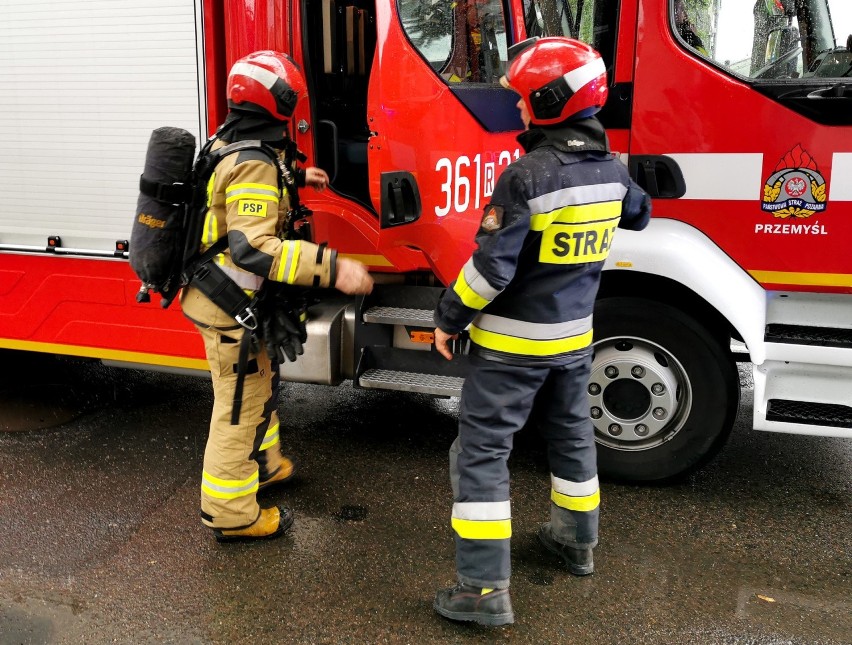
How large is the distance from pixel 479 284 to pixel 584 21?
5.30 feet

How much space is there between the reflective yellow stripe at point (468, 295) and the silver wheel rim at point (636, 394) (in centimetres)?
121

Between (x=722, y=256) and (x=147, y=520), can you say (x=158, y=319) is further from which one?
(x=722, y=256)

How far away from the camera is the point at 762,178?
3.28 metres

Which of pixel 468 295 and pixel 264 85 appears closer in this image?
pixel 468 295

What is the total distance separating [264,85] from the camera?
281cm

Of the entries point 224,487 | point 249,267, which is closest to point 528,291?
point 249,267

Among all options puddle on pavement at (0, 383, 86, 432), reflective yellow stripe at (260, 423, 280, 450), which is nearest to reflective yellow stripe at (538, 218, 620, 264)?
reflective yellow stripe at (260, 423, 280, 450)

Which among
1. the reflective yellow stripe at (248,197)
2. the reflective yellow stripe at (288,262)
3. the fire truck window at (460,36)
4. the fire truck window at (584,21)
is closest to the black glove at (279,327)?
the reflective yellow stripe at (288,262)

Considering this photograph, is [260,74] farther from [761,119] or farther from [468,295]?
[761,119]

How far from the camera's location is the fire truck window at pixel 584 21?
132 inches

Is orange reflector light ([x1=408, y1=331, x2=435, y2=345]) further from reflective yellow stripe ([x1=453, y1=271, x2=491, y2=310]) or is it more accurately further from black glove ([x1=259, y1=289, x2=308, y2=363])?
reflective yellow stripe ([x1=453, y1=271, x2=491, y2=310])

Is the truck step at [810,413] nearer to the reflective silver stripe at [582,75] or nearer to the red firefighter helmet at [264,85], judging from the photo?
the reflective silver stripe at [582,75]

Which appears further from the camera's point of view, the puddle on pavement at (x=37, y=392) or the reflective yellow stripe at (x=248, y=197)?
the puddle on pavement at (x=37, y=392)

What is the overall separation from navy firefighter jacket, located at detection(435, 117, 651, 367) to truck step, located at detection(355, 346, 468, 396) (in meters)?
1.03
